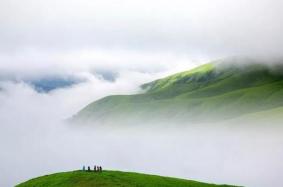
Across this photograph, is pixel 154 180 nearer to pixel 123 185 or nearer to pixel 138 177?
pixel 138 177

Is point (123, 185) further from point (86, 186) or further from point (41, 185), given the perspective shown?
point (41, 185)

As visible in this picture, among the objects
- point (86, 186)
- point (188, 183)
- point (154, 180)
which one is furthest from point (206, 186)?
point (86, 186)

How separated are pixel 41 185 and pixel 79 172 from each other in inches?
347

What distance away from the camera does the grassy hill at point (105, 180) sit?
309ft

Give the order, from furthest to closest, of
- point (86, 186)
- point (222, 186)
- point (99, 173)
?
1. point (222, 186)
2. point (99, 173)
3. point (86, 186)

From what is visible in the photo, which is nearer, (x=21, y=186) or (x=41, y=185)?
(x=41, y=185)

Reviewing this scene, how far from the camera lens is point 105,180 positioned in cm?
9481

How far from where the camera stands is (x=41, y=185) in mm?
102875

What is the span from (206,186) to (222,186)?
4287 millimetres

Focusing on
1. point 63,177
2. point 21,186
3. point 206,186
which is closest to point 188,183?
point 206,186

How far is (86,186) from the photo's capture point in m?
92.4

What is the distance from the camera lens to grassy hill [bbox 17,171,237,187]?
309ft

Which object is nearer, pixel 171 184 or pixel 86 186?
pixel 86 186

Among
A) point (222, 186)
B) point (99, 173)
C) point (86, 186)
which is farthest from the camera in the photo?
point (222, 186)
